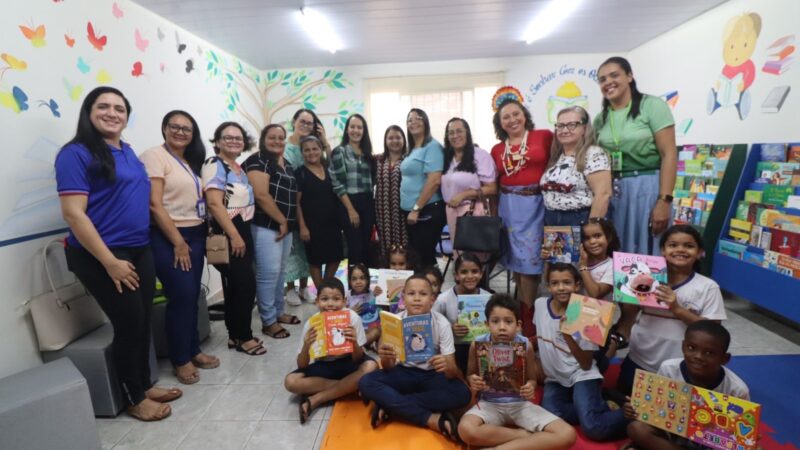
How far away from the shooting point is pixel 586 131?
7.73 ft

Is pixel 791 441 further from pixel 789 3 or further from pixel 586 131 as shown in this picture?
pixel 789 3

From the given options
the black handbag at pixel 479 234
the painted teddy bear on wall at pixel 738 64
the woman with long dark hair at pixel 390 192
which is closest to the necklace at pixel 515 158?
the black handbag at pixel 479 234

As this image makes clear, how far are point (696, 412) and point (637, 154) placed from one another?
134cm

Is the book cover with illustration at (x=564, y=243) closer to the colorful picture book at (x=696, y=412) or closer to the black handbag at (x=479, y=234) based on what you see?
the black handbag at (x=479, y=234)

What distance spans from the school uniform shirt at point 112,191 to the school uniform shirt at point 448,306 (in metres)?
1.62

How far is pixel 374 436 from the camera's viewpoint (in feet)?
6.28

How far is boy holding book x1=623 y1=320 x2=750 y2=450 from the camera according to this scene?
1520mm

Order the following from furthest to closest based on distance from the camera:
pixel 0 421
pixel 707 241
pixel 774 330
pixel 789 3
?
pixel 707 241 → pixel 789 3 → pixel 774 330 → pixel 0 421

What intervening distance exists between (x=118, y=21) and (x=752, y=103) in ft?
17.0

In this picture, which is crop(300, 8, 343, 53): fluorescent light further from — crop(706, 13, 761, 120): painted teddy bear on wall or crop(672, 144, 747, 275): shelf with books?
crop(706, 13, 761, 120): painted teddy bear on wall

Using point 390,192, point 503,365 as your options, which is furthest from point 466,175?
point 503,365

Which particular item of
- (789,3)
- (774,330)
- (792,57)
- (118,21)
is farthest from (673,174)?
(118,21)

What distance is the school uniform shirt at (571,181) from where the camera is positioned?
2.24 meters

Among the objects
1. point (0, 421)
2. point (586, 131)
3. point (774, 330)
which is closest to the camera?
point (0, 421)
